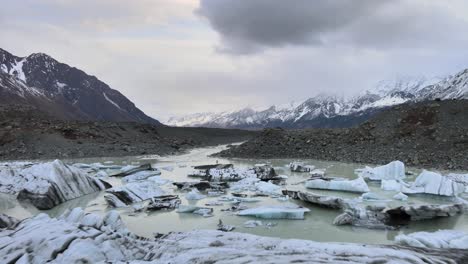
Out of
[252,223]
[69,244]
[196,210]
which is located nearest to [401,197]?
[252,223]

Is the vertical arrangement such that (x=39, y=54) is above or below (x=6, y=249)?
above

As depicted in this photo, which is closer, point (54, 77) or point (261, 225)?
point (261, 225)

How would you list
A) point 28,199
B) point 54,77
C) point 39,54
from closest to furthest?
point 28,199
point 54,77
point 39,54

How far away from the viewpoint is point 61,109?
12300 centimetres

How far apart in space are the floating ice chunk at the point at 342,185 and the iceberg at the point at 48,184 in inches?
302

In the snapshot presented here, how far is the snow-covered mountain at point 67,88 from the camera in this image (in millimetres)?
138238

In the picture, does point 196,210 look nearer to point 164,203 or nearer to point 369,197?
point 164,203

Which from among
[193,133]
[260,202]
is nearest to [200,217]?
[260,202]

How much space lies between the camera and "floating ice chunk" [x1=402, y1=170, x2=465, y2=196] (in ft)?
48.2

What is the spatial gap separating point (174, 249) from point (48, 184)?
8187 mm

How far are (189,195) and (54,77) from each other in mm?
157669

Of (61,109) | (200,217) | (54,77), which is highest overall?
(54,77)

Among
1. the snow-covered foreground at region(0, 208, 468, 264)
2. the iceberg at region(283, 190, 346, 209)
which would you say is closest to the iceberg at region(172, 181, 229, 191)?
the iceberg at region(283, 190, 346, 209)

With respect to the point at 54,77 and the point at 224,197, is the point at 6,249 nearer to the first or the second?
the point at 224,197
